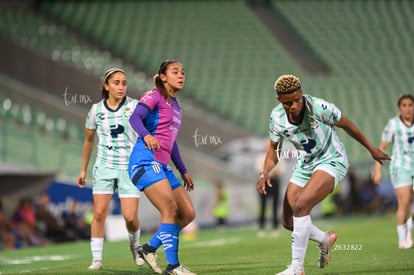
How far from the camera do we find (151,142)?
8.76 meters

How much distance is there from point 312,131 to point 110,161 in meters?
3.08

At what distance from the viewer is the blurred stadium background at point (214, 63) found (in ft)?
92.5

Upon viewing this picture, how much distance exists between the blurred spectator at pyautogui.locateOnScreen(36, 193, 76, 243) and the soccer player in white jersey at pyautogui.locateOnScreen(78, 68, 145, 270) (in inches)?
337

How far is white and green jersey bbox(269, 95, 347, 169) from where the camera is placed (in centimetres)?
883

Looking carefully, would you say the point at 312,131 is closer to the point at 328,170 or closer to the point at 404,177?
the point at 328,170

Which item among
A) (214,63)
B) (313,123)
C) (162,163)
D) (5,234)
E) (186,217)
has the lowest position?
(5,234)

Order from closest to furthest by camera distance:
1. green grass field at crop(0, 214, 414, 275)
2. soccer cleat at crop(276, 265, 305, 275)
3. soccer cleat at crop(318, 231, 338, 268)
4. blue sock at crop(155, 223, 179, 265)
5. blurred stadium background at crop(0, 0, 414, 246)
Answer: soccer cleat at crop(276, 265, 305, 275) → blue sock at crop(155, 223, 179, 265) → soccer cleat at crop(318, 231, 338, 268) → green grass field at crop(0, 214, 414, 275) → blurred stadium background at crop(0, 0, 414, 246)

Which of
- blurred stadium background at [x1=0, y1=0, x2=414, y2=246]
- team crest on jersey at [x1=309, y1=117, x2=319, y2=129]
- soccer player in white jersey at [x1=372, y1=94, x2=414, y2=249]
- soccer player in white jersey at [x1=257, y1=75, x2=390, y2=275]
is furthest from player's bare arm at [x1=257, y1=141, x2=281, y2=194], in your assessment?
blurred stadium background at [x1=0, y1=0, x2=414, y2=246]

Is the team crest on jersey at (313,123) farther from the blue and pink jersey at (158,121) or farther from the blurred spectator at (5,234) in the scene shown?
the blurred spectator at (5,234)

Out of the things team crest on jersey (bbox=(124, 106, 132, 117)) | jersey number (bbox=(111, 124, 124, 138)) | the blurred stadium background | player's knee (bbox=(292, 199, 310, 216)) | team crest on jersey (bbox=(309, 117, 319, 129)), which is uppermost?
the blurred stadium background

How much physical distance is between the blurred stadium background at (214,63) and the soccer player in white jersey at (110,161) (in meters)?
12.6

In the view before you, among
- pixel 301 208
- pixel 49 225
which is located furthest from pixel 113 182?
pixel 49 225

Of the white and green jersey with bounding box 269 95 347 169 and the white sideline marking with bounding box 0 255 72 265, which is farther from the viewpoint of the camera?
the white sideline marking with bounding box 0 255 72 265

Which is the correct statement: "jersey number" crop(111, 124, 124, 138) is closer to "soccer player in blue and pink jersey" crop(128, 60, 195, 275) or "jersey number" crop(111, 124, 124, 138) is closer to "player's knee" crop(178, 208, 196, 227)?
"soccer player in blue and pink jersey" crop(128, 60, 195, 275)
